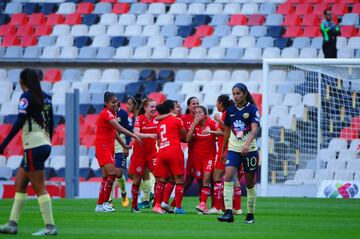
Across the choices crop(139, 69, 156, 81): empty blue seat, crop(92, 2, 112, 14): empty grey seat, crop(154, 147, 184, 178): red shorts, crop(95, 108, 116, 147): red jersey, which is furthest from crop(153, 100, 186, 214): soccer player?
crop(92, 2, 112, 14): empty grey seat

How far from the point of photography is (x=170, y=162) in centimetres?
1848

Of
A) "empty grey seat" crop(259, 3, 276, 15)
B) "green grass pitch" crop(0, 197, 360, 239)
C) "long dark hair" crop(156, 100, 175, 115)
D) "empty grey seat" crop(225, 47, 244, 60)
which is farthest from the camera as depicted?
"empty grey seat" crop(259, 3, 276, 15)

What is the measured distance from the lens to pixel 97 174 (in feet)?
99.8

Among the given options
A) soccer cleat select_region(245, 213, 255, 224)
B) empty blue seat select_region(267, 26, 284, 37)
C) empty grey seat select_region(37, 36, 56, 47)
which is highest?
empty blue seat select_region(267, 26, 284, 37)

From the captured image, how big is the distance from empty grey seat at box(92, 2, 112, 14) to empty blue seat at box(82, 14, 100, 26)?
0.93 feet

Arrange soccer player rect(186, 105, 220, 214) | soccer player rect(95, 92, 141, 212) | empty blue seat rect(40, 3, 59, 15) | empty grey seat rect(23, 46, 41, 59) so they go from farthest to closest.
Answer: empty blue seat rect(40, 3, 59, 15) → empty grey seat rect(23, 46, 41, 59) → soccer player rect(186, 105, 220, 214) → soccer player rect(95, 92, 141, 212)

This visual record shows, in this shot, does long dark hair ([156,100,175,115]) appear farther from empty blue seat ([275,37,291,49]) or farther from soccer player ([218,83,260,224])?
empty blue seat ([275,37,291,49])

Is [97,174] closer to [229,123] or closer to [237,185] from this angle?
[237,185]

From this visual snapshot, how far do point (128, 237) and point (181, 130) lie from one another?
5611 millimetres

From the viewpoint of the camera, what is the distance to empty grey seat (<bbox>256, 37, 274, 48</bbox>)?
33.3 metres

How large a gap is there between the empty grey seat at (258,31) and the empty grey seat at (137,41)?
3.54 meters

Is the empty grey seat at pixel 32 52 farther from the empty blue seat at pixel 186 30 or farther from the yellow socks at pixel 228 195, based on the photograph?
the yellow socks at pixel 228 195

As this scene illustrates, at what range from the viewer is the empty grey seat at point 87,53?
114 feet

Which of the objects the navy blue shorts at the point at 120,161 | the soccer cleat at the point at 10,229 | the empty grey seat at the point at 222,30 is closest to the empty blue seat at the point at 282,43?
the empty grey seat at the point at 222,30
